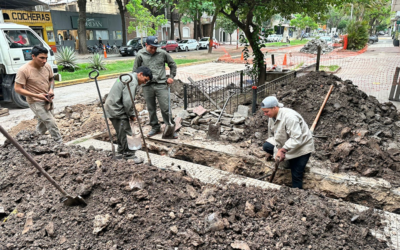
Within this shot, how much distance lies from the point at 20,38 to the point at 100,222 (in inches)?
344

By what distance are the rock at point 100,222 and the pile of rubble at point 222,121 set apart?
125 inches

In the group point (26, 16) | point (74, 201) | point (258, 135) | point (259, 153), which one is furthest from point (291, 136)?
point (26, 16)

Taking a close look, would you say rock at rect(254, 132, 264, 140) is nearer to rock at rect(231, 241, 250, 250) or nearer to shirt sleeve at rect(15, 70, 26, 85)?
rock at rect(231, 241, 250, 250)

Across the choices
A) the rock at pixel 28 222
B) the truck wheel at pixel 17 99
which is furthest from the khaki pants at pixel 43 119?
the truck wheel at pixel 17 99

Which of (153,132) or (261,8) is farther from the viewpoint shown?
(261,8)

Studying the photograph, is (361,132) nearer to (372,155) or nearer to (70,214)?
(372,155)

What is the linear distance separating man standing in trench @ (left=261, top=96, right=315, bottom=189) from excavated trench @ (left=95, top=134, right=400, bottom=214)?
0.37m

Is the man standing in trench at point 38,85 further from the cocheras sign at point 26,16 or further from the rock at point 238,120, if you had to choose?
the cocheras sign at point 26,16

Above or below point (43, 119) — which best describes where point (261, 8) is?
above

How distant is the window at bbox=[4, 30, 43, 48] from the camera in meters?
8.62

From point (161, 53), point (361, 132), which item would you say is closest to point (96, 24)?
point (161, 53)

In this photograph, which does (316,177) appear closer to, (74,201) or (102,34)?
(74,201)

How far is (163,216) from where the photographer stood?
2703mm

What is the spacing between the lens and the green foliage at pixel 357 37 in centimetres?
2536
